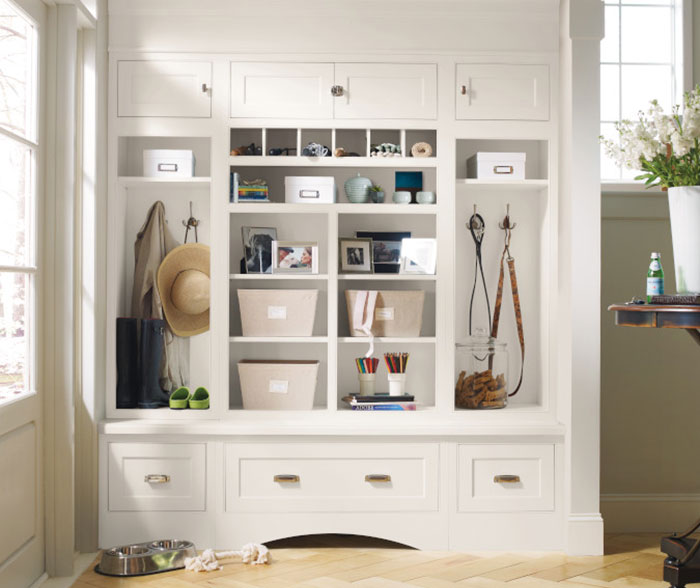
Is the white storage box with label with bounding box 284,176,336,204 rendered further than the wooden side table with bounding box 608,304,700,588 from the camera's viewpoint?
Yes

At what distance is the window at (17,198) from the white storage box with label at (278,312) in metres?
0.98

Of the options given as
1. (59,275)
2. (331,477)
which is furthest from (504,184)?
(59,275)

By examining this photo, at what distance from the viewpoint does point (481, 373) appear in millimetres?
3719

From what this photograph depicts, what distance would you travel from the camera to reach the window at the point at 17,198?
8.98ft

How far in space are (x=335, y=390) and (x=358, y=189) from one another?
930 mm

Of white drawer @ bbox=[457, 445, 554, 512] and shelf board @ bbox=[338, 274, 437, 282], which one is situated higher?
shelf board @ bbox=[338, 274, 437, 282]

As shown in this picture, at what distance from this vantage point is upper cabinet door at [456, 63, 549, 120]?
3562 mm

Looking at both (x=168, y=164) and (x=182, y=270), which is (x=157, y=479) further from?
(x=168, y=164)

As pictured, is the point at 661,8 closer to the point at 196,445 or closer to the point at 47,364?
the point at 196,445

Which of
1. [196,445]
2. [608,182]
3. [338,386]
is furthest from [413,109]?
[196,445]

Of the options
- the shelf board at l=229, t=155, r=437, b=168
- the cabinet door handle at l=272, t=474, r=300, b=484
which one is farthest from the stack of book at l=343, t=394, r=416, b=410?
the shelf board at l=229, t=155, r=437, b=168

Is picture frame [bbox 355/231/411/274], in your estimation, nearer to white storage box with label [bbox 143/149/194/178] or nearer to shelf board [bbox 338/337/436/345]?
shelf board [bbox 338/337/436/345]

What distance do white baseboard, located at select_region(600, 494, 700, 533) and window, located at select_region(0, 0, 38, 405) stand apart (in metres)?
2.71

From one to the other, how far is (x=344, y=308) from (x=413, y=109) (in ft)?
3.36
